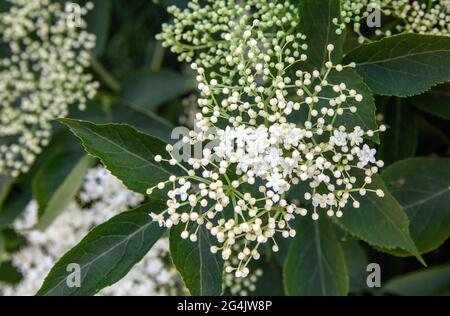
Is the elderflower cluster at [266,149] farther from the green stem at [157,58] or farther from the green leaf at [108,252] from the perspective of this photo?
the green stem at [157,58]

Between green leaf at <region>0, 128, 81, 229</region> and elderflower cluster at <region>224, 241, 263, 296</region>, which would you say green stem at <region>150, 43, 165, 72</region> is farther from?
elderflower cluster at <region>224, 241, 263, 296</region>

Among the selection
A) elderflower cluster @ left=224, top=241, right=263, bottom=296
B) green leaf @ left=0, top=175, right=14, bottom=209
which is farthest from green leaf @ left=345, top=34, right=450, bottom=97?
green leaf @ left=0, top=175, right=14, bottom=209

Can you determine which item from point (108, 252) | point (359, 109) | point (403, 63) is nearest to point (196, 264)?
point (108, 252)

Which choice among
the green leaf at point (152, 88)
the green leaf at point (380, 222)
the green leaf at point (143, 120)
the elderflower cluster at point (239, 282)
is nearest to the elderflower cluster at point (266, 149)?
the green leaf at point (380, 222)

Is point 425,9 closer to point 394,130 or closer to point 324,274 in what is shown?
point 394,130
